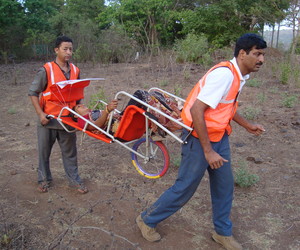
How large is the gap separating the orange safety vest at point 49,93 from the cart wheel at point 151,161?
976 millimetres

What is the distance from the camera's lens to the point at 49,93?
342cm

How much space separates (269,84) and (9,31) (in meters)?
13.9

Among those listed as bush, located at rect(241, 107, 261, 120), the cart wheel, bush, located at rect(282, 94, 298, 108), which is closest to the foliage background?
bush, located at rect(282, 94, 298, 108)

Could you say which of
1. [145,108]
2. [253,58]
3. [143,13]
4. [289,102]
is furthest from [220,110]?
[143,13]

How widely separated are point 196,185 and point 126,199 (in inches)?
30.4

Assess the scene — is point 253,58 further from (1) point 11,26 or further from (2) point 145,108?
(1) point 11,26

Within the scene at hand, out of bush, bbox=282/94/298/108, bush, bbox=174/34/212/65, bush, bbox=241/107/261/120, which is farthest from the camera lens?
bush, bbox=174/34/212/65

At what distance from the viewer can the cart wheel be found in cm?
357

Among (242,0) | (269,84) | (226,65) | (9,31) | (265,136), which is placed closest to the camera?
(226,65)

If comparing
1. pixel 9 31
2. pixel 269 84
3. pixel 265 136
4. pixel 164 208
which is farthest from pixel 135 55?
pixel 164 208

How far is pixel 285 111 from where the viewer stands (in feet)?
22.2

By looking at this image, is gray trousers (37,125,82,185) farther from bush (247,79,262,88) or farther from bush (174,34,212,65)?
bush (174,34,212,65)

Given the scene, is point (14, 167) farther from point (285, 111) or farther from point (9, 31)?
point (9, 31)

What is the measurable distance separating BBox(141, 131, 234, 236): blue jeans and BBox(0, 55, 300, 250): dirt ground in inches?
11.8
